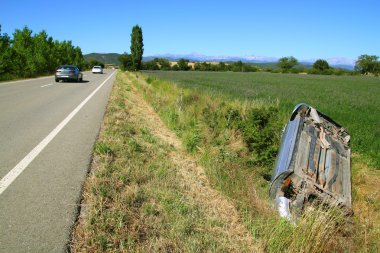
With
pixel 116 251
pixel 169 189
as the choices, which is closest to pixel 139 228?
Answer: pixel 116 251

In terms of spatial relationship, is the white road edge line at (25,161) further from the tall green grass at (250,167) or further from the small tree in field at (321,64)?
the small tree in field at (321,64)

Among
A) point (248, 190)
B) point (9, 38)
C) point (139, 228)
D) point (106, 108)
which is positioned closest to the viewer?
point (139, 228)

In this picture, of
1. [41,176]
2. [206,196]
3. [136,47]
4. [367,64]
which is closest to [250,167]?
[206,196]

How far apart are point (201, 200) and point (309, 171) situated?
5.19 feet

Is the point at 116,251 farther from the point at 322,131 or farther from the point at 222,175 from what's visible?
the point at 322,131

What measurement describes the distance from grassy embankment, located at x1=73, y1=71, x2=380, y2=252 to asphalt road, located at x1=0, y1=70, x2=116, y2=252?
230 mm

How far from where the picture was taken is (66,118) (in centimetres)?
977

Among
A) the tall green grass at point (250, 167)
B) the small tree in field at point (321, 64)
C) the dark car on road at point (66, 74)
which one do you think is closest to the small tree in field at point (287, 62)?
the small tree in field at point (321, 64)

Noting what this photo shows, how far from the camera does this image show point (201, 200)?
471 cm

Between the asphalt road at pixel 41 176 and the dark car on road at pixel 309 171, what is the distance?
272 cm

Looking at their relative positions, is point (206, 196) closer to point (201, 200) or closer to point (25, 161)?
point (201, 200)

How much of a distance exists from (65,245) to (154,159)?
3181 millimetres

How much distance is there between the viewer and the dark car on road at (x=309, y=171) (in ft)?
13.8

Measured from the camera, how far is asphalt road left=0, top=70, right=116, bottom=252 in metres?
3.30
